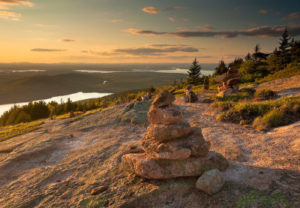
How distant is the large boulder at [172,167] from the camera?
24.5ft

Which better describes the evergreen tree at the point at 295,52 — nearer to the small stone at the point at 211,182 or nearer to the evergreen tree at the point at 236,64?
the evergreen tree at the point at 236,64

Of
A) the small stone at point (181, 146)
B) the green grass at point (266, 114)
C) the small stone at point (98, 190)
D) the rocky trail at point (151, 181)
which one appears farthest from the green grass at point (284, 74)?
the small stone at point (98, 190)

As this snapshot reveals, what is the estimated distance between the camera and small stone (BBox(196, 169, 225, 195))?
6.75 m

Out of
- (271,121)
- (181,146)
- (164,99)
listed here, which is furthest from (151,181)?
(271,121)

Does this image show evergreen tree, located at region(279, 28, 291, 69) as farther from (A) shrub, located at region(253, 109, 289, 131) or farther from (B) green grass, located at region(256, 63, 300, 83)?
(A) shrub, located at region(253, 109, 289, 131)

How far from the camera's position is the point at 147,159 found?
7812 mm

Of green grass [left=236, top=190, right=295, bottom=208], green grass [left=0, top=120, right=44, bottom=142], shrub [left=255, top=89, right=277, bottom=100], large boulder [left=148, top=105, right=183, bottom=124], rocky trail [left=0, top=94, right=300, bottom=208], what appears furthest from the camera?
green grass [left=0, top=120, right=44, bottom=142]

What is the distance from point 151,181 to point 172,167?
1.13 meters

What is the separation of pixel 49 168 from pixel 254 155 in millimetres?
11906

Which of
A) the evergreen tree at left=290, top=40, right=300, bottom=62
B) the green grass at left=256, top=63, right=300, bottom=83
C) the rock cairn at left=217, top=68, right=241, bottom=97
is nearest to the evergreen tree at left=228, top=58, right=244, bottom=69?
the evergreen tree at left=290, top=40, right=300, bottom=62

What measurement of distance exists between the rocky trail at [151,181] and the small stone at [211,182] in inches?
8.7

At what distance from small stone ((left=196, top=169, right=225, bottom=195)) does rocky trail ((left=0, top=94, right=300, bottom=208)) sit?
0.22 metres

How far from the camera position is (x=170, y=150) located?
7.65 metres

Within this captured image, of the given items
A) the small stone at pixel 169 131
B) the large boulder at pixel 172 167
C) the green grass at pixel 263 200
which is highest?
the small stone at pixel 169 131
